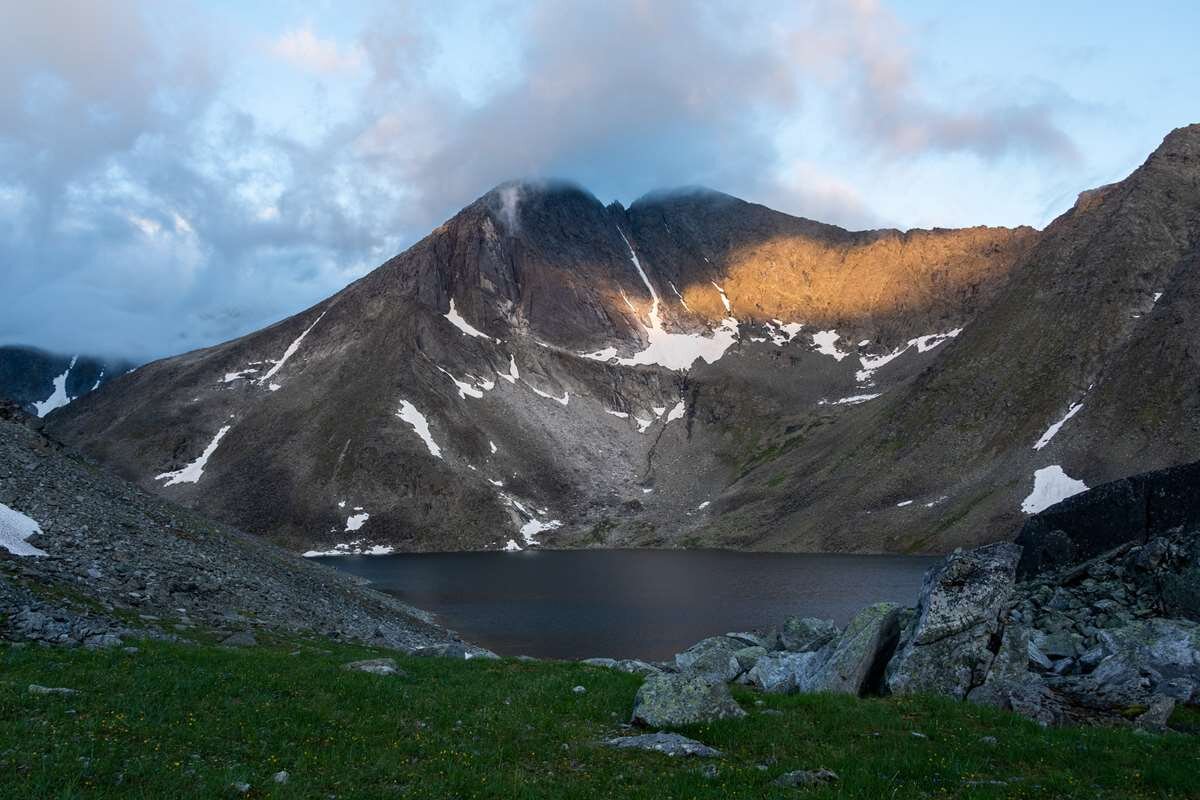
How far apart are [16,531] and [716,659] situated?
1169 inches

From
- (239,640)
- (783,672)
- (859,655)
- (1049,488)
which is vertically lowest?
(783,672)

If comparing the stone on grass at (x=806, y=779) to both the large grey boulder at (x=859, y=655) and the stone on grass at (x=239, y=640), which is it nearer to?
the large grey boulder at (x=859, y=655)

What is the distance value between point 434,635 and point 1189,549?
4679cm

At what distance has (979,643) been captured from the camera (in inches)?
766

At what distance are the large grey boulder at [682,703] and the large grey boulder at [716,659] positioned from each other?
355 inches

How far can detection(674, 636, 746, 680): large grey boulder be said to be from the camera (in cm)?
2698

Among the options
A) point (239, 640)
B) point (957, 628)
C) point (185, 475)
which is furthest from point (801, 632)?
point (185, 475)

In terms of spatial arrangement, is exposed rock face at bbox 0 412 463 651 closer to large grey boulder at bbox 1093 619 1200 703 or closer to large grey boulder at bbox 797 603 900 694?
large grey boulder at bbox 797 603 900 694

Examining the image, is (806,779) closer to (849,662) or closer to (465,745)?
(465,745)

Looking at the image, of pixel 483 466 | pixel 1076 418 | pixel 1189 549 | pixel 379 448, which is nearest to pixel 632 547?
pixel 483 466

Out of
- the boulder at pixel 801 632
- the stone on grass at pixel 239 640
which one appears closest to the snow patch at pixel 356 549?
the stone on grass at pixel 239 640

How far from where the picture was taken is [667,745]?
1373 cm

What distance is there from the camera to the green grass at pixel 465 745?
1101cm

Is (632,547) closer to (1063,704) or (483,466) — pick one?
(483,466)
